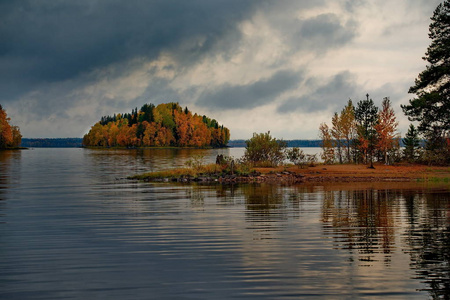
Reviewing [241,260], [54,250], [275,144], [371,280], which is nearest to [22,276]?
[54,250]

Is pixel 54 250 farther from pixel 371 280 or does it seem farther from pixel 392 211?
pixel 392 211

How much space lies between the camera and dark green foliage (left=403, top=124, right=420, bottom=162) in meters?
42.8

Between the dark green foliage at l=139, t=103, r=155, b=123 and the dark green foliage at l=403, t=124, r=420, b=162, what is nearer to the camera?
the dark green foliage at l=403, t=124, r=420, b=162

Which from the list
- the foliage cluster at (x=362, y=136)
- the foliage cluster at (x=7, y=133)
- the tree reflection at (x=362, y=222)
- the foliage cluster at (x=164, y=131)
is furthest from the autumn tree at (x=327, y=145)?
the foliage cluster at (x=164, y=131)

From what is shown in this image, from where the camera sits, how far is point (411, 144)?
46094 mm

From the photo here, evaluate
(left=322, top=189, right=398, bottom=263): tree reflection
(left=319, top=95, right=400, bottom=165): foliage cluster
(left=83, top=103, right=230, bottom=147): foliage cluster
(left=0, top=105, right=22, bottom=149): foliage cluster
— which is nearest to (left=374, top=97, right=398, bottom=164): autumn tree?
(left=319, top=95, right=400, bottom=165): foliage cluster

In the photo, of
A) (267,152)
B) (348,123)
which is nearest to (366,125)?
(348,123)

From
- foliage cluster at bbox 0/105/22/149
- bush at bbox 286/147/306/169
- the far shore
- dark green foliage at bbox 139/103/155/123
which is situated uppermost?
dark green foliage at bbox 139/103/155/123

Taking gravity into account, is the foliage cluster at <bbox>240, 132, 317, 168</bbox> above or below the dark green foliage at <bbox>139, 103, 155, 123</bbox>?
below

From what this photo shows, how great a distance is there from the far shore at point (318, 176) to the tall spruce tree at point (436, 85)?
401 centimetres

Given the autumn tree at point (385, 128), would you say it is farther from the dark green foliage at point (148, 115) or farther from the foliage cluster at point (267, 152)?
the dark green foliage at point (148, 115)

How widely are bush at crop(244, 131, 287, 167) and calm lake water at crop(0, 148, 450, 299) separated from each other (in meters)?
22.6

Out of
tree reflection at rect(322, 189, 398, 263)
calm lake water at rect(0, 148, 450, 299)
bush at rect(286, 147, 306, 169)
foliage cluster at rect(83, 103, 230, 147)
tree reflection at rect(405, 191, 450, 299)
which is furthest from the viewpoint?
foliage cluster at rect(83, 103, 230, 147)

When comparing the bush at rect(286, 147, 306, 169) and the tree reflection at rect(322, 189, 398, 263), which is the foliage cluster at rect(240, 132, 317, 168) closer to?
the bush at rect(286, 147, 306, 169)
